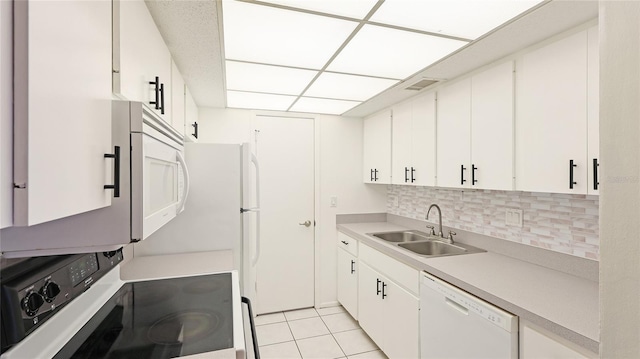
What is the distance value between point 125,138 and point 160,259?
4.38ft

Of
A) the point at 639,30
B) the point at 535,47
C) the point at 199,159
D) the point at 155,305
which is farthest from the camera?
the point at 199,159

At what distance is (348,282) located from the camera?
3.09 meters

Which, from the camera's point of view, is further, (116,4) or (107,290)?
(107,290)

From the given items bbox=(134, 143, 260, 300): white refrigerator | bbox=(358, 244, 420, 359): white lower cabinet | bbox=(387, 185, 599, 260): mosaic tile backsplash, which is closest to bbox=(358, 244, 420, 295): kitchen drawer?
bbox=(358, 244, 420, 359): white lower cabinet

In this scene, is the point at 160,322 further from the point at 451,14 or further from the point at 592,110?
the point at 592,110

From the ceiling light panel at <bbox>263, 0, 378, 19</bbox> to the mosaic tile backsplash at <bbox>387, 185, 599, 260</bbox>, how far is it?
1.47 metres

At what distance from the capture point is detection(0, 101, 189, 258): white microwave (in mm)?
709

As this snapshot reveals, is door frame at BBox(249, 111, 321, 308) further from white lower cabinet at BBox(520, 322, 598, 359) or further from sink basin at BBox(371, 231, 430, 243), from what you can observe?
white lower cabinet at BBox(520, 322, 598, 359)

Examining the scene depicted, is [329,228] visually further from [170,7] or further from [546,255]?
[170,7]

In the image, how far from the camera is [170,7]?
1.26 meters

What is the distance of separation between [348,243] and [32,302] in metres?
2.56

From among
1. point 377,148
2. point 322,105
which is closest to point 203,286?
point 322,105

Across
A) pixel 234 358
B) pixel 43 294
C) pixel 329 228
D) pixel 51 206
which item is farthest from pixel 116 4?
pixel 329 228

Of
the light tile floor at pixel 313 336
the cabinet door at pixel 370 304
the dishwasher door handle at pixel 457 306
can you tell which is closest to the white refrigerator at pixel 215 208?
the light tile floor at pixel 313 336
